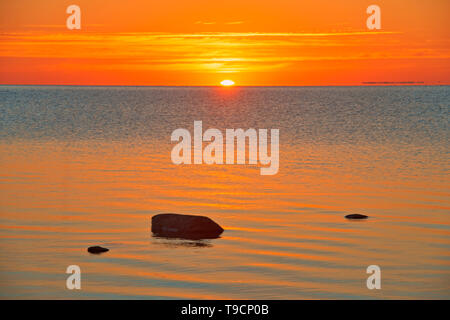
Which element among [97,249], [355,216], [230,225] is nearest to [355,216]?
[355,216]

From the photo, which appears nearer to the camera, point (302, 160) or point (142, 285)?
point (142, 285)

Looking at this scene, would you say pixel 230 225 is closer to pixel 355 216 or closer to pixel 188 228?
pixel 188 228

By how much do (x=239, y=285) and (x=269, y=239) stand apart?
457 centimetres

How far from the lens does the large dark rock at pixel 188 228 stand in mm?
21797

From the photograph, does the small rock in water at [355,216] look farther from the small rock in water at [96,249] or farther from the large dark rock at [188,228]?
the small rock in water at [96,249]

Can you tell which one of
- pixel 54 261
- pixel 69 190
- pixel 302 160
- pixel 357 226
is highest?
pixel 302 160

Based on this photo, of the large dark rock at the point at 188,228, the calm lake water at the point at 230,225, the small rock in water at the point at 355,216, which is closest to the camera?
the calm lake water at the point at 230,225

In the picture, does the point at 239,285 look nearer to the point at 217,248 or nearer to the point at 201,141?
the point at 217,248

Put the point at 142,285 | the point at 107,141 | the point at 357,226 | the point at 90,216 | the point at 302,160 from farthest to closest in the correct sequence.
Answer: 1. the point at 107,141
2. the point at 302,160
3. the point at 90,216
4. the point at 357,226
5. the point at 142,285

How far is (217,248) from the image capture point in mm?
20438

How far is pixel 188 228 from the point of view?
21.8 meters

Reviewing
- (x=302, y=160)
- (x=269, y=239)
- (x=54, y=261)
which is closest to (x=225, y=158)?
(x=302, y=160)

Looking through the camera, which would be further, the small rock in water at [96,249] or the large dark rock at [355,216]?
the large dark rock at [355,216]

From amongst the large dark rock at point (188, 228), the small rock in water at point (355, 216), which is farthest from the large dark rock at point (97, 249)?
the small rock in water at point (355, 216)
